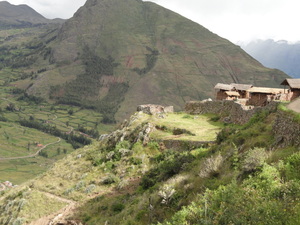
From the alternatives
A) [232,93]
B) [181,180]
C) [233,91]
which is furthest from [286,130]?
[233,91]

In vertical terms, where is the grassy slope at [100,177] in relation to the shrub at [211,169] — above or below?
below

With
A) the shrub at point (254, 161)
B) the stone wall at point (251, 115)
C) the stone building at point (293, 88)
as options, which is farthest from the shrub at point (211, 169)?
the stone building at point (293, 88)

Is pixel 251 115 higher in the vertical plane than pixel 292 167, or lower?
higher

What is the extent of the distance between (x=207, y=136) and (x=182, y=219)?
17810 millimetres

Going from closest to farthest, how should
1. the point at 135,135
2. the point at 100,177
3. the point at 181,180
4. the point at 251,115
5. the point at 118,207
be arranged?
the point at 181,180
the point at 118,207
the point at 251,115
the point at 100,177
the point at 135,135

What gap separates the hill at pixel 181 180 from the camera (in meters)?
10.5

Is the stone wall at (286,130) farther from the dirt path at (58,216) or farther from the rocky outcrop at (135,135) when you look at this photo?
the dirt path at (58,216)

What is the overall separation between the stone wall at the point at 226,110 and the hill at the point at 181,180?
47 cm

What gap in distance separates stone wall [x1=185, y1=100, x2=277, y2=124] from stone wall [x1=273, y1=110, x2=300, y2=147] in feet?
18.2

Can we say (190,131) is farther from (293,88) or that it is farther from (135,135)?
(293,88)

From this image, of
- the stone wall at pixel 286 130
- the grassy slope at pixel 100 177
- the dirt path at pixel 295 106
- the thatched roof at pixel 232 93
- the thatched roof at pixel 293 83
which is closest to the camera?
the stone wall at pixel 286 130

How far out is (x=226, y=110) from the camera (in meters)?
37.3

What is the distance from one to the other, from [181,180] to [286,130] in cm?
688

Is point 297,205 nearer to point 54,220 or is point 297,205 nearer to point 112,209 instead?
point 112,209
